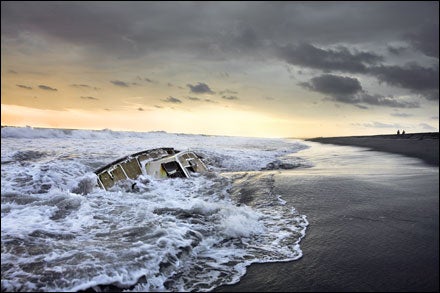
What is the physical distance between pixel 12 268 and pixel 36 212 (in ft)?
8.14

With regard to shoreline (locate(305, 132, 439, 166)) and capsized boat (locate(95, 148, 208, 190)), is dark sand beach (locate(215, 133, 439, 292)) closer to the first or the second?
shoreline (locate(305, 132, 439, 166))

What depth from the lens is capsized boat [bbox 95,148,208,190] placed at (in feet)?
31.2

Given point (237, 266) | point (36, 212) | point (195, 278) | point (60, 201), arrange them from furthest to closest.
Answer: point (60, 201) → point (36, 212) → point (237, 266) → point (195, 278)

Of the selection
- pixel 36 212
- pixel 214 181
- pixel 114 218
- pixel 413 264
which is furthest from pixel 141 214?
pixel 214 181

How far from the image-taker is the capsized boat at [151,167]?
950 centimetres

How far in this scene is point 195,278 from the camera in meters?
3.88

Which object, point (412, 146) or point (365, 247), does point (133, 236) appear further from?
point (412, 146)

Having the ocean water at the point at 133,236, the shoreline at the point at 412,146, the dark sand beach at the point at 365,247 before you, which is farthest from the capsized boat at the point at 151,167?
the shoreline at the point at 412,146

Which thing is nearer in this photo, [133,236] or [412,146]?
[133,236]

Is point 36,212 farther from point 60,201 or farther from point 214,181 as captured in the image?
point 214,181

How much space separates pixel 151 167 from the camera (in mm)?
11648

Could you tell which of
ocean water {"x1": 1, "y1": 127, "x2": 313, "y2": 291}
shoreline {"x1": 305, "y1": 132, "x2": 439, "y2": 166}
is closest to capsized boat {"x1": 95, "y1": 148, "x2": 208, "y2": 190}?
ocean water {"x1": 1, "y1": 127, "x2": 313, "y2": 291}

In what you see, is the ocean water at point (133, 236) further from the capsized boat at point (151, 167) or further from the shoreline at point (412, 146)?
the shoreline at point (412, 146)

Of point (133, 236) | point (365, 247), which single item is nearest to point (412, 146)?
point (365, 247)
